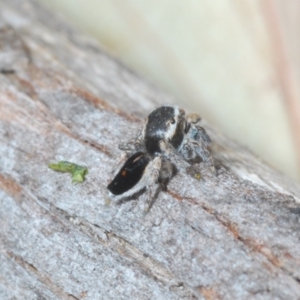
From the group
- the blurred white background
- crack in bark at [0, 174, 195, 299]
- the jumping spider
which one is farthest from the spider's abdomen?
the blurred white background

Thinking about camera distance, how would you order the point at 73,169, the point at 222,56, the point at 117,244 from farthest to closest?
the point at 222,56 → the point at 73,169 → the point at 117,244

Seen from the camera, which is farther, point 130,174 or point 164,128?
point 164,128

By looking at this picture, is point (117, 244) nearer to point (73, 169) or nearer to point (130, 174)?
point (130, 174)

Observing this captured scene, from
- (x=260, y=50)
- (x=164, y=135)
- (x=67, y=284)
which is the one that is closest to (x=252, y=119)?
(x=260, y=50)

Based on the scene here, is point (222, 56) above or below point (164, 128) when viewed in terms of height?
above

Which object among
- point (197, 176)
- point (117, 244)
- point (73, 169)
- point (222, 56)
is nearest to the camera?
point (117, 244)

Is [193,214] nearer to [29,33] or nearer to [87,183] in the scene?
[87,183]

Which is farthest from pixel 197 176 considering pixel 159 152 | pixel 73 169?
pixel 73 169

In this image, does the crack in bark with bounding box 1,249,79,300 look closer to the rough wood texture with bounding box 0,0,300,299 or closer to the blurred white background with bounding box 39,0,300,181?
the rough wood texture with bounding box 0,0,300,299
